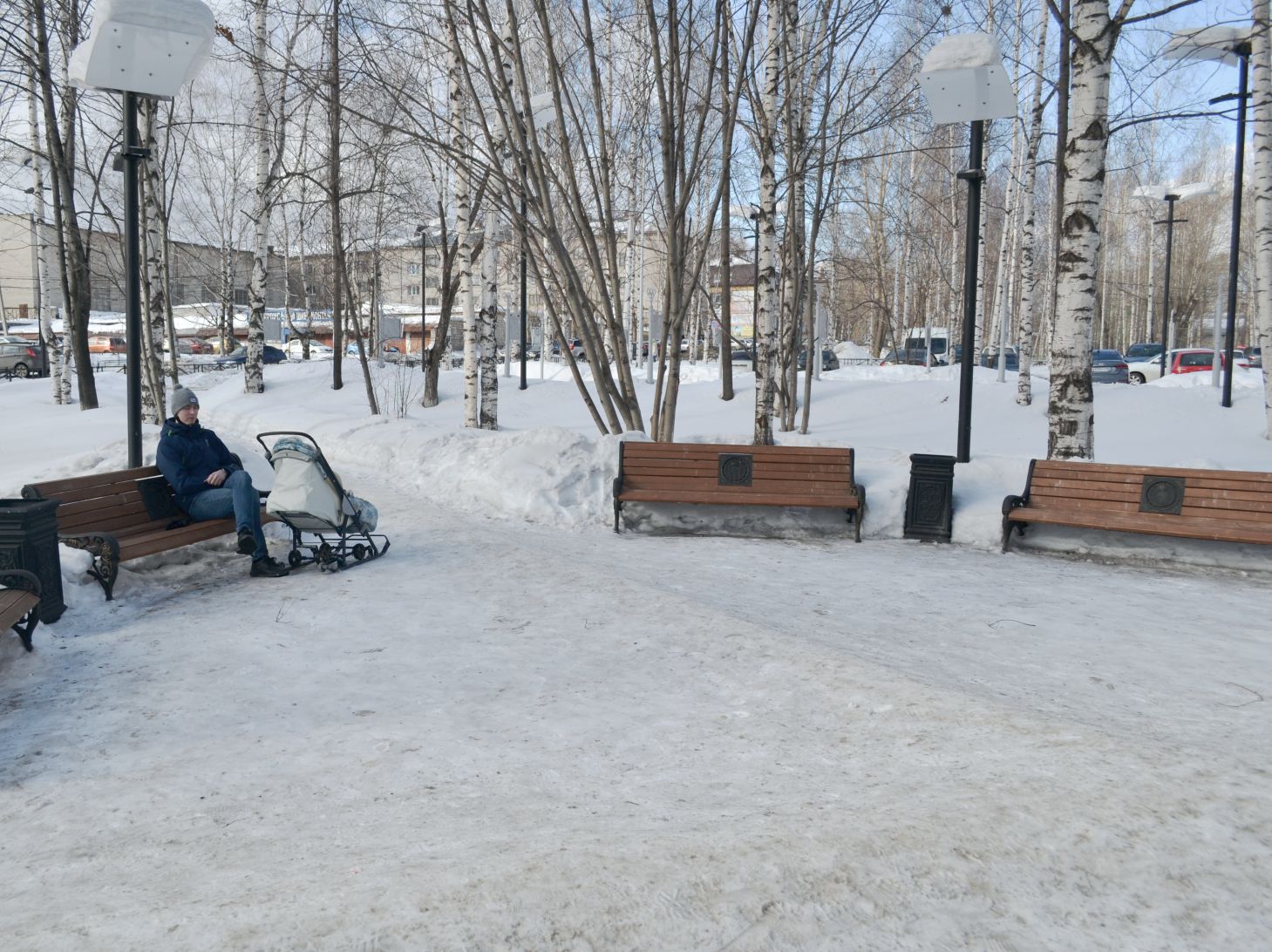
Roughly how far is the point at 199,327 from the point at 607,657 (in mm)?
72477

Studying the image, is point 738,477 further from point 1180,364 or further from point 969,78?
point 1180,364

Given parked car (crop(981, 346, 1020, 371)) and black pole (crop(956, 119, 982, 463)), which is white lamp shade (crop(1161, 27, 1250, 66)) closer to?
black pole (crop(956, 119, 982, 463))

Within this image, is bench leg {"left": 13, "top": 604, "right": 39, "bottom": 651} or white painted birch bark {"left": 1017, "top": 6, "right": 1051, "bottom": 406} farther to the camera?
white painted birch bark {"left": 1017, "top": 6, "right": 1051, "bottom": 406}

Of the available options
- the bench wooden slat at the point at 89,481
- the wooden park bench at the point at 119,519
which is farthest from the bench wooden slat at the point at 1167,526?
the bench wooden slat at the point at 89,481

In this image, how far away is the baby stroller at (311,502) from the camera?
7.04 metres

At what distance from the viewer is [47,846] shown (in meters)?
3.24

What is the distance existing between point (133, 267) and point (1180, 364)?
3065 centimetres

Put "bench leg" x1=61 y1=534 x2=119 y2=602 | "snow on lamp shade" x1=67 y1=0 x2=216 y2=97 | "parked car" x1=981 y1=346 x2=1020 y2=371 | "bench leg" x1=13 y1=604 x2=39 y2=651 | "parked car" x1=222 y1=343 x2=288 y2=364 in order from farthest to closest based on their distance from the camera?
1. "parked car" x1=222 y1=343 x2=288 y2=364
2. "parked car" x1=981 y1=346 x2=1020 y2=371
3. "snow on lamp shade" x1=67 y1=0 x2=216 y2=97
4. "bench leg" x1=61 y1=534 x2=119 y2=602
5. "bench leg" x1=13 y1=604 x2=39 y2=651

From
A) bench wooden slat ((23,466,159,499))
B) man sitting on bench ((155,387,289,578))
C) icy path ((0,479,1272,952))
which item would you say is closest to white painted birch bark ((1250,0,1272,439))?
icy path ((0,479,1272,952))

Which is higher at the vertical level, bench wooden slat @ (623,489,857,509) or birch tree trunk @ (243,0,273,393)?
birch tree trunk @ (243,0,273,393)

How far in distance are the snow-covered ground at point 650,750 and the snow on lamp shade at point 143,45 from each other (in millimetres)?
3638

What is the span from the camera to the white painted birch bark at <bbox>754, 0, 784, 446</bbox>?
1233 cm

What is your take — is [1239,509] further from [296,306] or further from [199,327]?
[199,327]

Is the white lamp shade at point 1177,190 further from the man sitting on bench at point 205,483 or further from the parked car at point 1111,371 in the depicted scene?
the man sitting on bench at point 205,483
